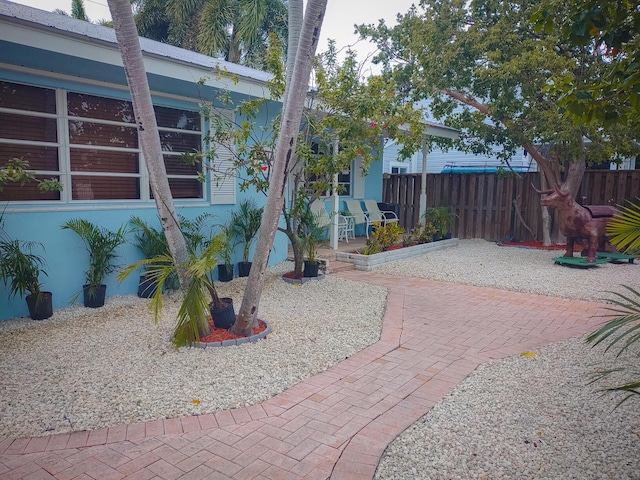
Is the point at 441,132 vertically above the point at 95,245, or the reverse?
the point at 441,132

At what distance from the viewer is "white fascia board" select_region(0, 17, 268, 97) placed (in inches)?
178

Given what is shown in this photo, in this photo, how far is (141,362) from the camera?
4121 millimetres

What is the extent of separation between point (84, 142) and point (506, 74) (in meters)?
7.44

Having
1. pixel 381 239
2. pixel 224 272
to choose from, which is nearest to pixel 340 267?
pixel 381 239

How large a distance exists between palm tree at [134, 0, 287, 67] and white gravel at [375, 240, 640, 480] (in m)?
15.0

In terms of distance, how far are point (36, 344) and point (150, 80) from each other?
11.8 ft

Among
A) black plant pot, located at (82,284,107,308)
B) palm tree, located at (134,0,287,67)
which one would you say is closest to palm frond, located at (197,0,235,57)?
palm tree, located at (134,0,287,67)

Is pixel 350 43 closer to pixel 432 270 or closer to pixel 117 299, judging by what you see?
pixel 432 270

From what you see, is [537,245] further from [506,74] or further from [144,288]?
[144,288]

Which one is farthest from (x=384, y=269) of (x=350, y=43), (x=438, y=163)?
(x=438, y=163)

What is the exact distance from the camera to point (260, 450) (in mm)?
2822

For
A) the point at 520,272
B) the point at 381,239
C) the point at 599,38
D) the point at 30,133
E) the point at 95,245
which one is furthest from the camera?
the point at 381,239

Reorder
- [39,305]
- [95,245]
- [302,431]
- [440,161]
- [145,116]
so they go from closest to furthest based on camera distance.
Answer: [302,431] → [145,116] → [39,305] → [95,245] → [440,161]

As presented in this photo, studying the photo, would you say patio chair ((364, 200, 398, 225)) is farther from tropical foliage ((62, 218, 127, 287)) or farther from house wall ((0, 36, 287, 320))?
tropical foliage ((62, 218, 127, 287))
